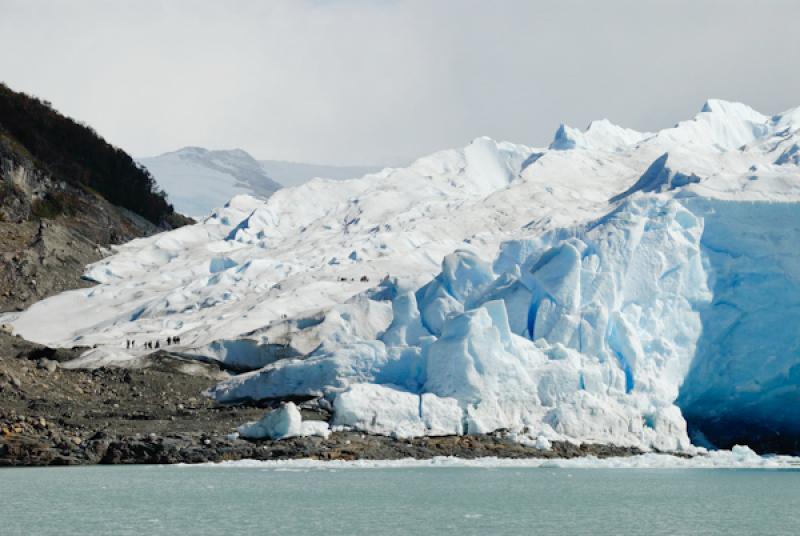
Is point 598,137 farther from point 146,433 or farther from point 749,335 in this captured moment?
point 146,433

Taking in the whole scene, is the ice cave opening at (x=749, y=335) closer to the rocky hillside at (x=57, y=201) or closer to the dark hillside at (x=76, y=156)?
the rocky hillside at (x=57, y=201)

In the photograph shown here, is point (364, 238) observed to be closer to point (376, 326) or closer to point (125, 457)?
point (376, 326)

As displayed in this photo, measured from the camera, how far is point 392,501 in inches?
1366

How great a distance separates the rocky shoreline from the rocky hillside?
29.4 metres

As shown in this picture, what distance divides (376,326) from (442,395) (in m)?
14.0

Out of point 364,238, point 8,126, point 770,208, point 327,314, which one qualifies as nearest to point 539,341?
point 770,208

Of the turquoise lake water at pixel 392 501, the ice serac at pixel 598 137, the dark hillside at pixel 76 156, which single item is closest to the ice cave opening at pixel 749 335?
the turquoise lake water at pixel 392 501

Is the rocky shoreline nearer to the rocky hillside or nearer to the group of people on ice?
the group of people on ice

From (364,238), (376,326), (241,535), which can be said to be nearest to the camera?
(241,535)

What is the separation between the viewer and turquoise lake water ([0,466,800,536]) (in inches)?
1161

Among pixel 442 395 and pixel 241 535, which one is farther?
pixel 442 395

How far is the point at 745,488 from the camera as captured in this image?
39.5 metres

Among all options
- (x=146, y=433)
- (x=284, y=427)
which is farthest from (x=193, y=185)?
(x=284, y=427)

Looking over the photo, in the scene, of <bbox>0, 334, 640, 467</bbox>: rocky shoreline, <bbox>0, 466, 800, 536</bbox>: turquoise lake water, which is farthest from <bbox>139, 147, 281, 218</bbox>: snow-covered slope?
<bbox>0, 466, 800, 536</bbox>: turquoise lake water
